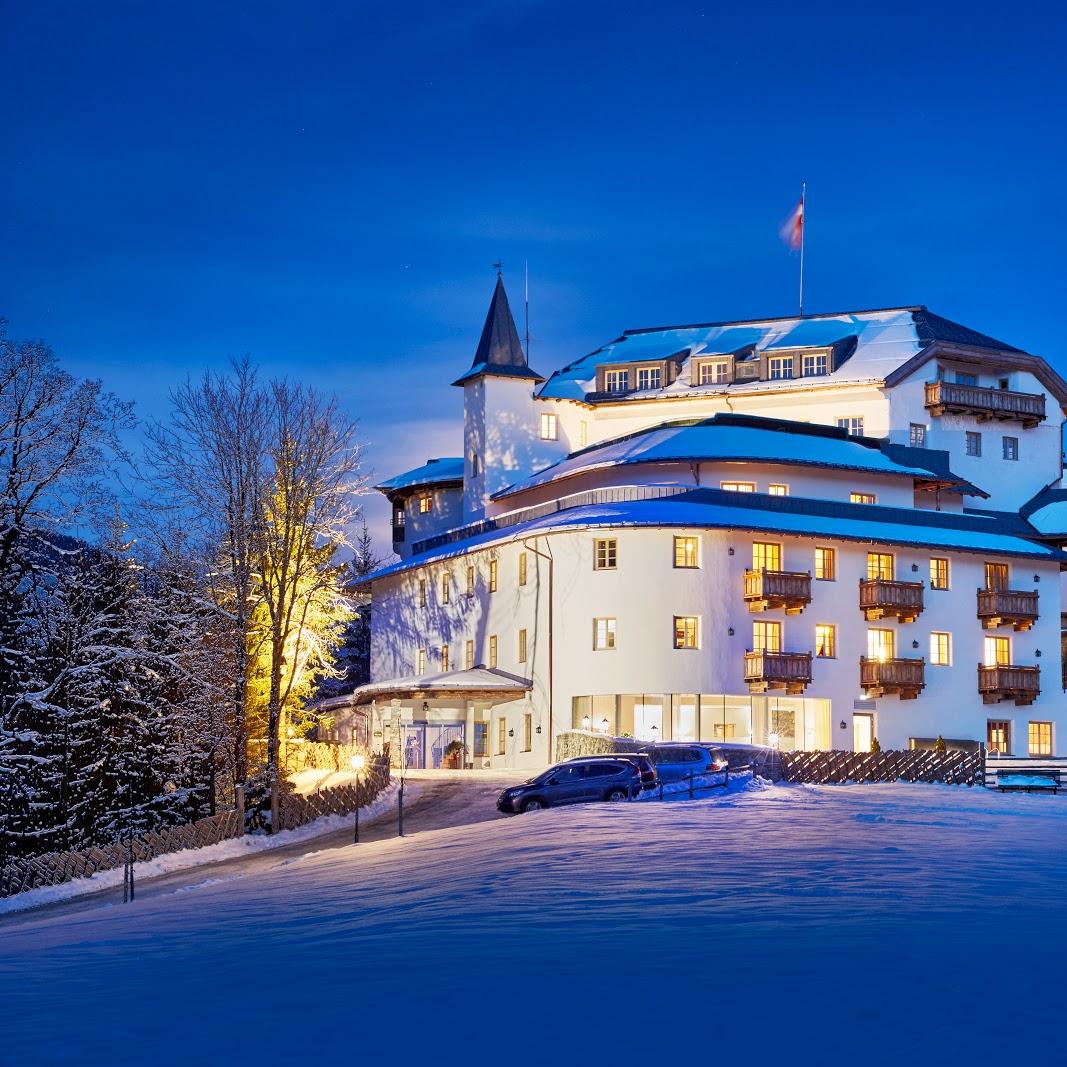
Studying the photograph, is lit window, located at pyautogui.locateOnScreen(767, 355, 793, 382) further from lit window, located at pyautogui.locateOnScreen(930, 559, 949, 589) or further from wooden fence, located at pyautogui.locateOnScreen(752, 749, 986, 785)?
wooden fence, located at pyautogui.locateOnScreen(752, 749, 986, 785)

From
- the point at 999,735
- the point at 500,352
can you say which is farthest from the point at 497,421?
the point at 999,735

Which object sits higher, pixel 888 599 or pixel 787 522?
pixel 787 522

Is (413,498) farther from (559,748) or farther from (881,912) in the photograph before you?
(881,912)

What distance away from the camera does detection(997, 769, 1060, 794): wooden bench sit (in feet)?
162

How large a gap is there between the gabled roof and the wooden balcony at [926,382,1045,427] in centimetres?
2210

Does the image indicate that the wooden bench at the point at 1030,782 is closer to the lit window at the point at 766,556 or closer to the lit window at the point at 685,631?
the lit window at the point at 685,631

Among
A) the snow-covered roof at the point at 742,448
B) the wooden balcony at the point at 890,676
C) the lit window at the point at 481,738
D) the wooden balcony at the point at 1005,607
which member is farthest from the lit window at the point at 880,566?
the lit window at the point at 481,738

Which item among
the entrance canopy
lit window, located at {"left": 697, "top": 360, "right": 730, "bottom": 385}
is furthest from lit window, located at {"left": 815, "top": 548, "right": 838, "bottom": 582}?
lit window, located at {"left": 697, "top": 360, "right": 730, "bottom": 385}

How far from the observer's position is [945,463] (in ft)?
259

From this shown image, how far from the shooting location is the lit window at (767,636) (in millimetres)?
63125

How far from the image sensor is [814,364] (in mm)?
85188

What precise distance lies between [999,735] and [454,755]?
25.2 meters

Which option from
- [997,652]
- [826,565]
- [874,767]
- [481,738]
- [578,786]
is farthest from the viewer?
[997,652]

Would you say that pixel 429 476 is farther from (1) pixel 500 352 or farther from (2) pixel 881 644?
(2) pixel 881 644
